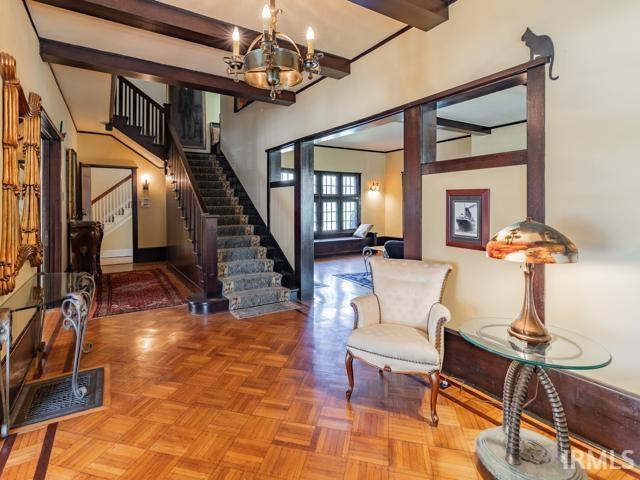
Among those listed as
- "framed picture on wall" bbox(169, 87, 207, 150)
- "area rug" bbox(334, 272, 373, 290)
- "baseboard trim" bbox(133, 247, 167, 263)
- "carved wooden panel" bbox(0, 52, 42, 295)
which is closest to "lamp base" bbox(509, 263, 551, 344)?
"carved wooden panel" bbox(0, 52, 42, 295)

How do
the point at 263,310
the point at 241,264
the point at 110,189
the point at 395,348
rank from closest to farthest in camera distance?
the point at 395,348, the point at 263,310, the point at 241,264, the point at 110,189

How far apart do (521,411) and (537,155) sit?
4.96 feet

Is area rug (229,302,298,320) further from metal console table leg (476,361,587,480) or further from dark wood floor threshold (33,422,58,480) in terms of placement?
metal console table leg (476,361,587,480)

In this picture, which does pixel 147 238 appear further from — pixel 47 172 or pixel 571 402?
pixel 571 402

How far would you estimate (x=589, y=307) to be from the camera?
6.56 ft

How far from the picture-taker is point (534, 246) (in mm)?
1656

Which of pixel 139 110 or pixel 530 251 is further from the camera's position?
pixel 139 110

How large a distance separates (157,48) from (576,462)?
466cm

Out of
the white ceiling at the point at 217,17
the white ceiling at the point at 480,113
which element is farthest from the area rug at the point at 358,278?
the white ceiling at the point at 217,17

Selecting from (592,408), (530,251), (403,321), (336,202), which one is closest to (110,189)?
(336,202)

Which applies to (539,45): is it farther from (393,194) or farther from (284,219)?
(393,194)

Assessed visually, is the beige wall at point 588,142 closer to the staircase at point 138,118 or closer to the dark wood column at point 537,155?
the dark wood column at point 537,155

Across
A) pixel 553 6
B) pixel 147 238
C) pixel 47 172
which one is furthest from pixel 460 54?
pixel 147 238

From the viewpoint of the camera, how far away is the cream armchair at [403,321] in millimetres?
2207
